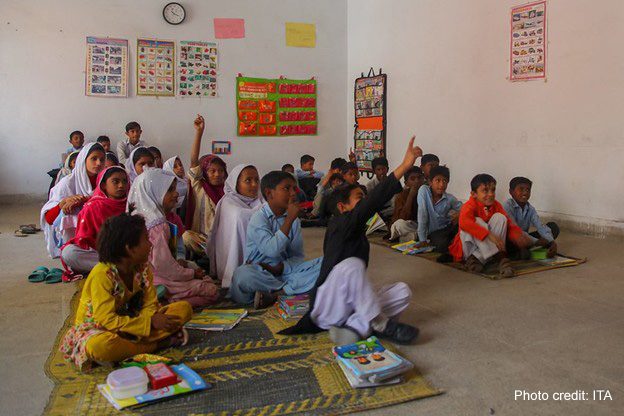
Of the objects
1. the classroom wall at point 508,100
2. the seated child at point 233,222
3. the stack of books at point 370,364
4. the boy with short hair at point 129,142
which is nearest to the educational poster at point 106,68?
the boy with short hair at point 129,142

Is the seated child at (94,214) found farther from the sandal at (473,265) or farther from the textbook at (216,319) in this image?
the sandal at (473,265)

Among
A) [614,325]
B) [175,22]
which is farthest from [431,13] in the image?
[614,325]

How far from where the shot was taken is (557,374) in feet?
7.18

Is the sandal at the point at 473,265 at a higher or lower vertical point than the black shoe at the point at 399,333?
higher

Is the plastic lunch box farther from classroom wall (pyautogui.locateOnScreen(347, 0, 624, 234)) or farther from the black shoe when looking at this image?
classroom wall (pyautogui.locateOnScreen(347, 0, 624, 234))

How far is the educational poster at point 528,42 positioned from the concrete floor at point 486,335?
2.10 metres

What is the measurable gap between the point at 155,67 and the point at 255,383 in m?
6.68

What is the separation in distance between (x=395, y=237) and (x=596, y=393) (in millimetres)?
3021

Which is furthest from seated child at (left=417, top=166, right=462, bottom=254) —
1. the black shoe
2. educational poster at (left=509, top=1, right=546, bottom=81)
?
the black shoe

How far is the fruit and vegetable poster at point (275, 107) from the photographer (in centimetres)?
842

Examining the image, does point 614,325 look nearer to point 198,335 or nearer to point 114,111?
point 198,335

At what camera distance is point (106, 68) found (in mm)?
7758

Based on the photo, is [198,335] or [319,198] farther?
[319,198]

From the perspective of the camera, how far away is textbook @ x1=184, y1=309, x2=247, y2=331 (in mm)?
2760
